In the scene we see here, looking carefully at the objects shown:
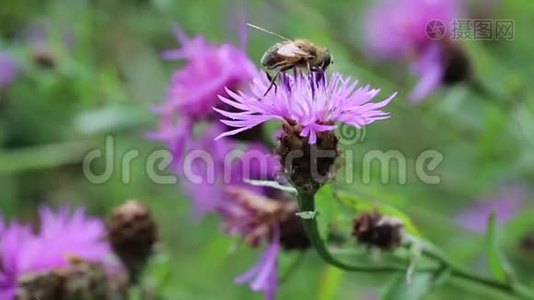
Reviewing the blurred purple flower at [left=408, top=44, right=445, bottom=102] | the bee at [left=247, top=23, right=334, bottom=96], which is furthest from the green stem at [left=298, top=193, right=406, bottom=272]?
the blurred purple flower at [left=408, top=44, right=445, bottom=102]

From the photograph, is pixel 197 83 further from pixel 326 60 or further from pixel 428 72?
pixel 428 72

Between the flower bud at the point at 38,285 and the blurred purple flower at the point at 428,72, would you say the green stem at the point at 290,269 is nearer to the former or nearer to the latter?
the flower bud at the point at 38,285

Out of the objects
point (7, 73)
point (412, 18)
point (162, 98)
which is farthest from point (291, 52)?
point (7, 73)

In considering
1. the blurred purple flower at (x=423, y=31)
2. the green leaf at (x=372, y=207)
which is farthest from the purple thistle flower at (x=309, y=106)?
the blurred purple flower at (x=423, y=31)

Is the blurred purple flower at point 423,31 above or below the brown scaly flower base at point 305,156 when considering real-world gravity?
above

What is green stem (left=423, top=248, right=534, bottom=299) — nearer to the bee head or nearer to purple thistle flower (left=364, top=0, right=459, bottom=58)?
the bee head

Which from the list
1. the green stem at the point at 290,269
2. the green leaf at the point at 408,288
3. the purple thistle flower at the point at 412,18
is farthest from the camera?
the purple thistle flower at the point at 412,18

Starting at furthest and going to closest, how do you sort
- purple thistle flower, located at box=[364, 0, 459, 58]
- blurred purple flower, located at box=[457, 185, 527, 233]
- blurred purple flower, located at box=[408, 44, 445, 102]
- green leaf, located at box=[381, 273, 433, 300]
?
blurred purple flower, located at box=[457, 185, 527, 233], purple thistle flower, located at box=[364, 0, 459, 58], blurred purple flower, located at box=[408, 44, 445, 102], green leaf, located at box=[381, 273, 433, 300]
